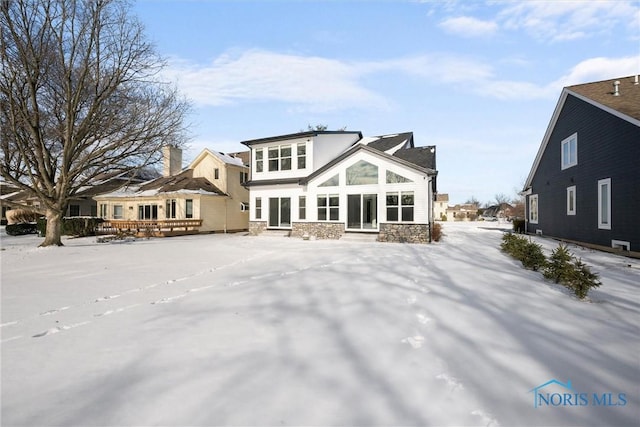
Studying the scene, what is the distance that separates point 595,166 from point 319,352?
1581 centimetres

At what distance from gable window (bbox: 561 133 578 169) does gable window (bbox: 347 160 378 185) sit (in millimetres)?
9786

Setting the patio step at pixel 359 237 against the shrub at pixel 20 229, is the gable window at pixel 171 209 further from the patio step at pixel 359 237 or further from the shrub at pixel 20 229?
the patio step at pixel 359 237

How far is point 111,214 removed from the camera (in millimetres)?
27516

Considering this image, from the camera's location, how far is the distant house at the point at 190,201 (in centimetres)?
2311

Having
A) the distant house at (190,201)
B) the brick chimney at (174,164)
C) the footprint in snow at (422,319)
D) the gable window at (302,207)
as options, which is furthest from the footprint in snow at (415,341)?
the brick chimney at (174,164)

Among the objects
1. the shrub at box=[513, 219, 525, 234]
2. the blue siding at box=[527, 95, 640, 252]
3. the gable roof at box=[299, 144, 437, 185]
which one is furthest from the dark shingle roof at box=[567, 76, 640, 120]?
the shrub at box=[513, 219, 525, 234]

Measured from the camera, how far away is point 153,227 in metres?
21.9

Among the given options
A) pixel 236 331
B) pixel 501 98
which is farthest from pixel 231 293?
pixel 501 98

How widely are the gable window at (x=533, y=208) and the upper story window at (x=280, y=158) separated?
1715cm

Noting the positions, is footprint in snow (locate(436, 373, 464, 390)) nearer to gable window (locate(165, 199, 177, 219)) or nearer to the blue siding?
the blue siding

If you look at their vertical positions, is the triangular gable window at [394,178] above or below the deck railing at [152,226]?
above

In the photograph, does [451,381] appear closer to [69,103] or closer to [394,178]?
[394,178]

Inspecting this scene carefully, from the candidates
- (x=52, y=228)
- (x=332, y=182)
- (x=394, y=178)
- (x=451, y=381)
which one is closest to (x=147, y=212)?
(x=52, y=228)

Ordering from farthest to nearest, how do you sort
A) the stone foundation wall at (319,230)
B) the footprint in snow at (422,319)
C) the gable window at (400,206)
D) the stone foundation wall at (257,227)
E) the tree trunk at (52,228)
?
1. the stone foundation wall at (257,227)
2. the stone foundation wall at (319,230)
3. the gable window at (400,206)
4. the tree trunk at (52,228)
5. the footprint in snow at (422,319)
